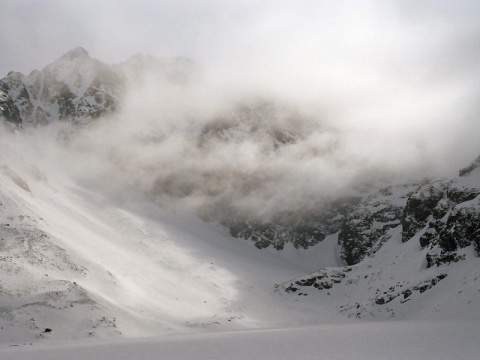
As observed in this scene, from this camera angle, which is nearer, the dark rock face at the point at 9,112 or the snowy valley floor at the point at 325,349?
the snowy valley floor at the point at 325,349

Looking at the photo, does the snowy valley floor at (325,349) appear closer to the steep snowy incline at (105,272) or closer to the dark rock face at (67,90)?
the steep snowy incline at (105,272)

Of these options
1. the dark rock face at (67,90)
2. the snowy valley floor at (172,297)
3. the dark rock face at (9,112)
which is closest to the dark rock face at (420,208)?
the snowy valley floor at (172,297)

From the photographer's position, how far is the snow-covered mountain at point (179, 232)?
145ft

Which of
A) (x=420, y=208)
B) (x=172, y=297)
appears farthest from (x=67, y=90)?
(x=420, y=208)

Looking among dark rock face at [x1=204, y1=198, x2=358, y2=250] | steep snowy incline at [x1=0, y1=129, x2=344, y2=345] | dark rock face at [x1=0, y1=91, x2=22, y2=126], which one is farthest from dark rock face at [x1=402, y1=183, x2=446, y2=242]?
dark rock face at [x1=0, y1=91, x2=22, y2=126]

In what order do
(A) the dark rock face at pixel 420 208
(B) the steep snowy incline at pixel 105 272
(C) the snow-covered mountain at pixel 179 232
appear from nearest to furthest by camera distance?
(B) the steep snowy incline at pixel 105 272
(C) the snow-covered mountain at pixel 179 232
(A) the dark rock face at pixel 420 208

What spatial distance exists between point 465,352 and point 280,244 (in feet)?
466

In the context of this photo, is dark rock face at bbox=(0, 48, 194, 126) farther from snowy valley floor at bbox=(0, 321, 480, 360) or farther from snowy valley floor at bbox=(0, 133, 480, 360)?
snowy valley floor at bbox=(0, 321, 480, 360)

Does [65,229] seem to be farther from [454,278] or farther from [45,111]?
[45,111]

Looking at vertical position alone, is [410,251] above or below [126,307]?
above

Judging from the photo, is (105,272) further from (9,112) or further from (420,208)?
(9,112)

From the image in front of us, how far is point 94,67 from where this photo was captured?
17588 centimetres

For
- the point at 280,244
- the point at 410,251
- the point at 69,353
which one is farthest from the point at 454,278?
the point at 280,244

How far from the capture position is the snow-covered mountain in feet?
145
